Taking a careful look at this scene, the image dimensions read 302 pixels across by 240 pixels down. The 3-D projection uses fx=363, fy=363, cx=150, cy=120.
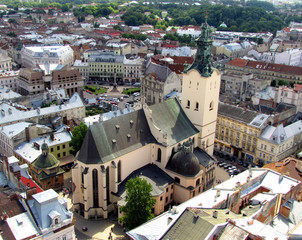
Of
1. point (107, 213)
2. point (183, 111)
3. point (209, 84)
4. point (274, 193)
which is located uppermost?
point (209, 84)

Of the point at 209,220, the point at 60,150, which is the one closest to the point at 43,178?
the point at 60,150

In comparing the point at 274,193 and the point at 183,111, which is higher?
the point at 183,111

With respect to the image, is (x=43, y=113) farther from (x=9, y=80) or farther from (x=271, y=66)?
(x=271, y=66)

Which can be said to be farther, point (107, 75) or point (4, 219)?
point (107, 75)

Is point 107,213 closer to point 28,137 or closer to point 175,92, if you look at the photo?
point 28,137

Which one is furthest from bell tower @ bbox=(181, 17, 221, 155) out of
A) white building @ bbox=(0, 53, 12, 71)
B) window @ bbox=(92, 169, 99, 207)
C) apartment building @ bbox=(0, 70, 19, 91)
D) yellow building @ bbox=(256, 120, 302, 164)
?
white building @ bbox=(0, 53, 12, 71)

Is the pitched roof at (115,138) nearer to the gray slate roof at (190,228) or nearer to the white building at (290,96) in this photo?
the gray slate roof at (190,228)

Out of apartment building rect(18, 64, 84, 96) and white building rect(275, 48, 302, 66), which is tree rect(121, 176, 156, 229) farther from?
white building rect(275, 48, 302, 66)
